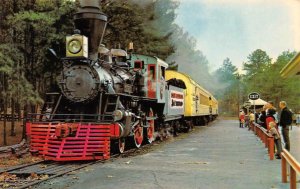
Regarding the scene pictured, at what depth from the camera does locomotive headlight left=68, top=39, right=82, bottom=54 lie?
11.4 metres

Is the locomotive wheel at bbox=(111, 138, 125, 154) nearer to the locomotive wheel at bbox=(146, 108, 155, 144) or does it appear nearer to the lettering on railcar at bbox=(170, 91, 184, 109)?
Answer: the locomotive wheel at bbox=(146, 108, 155, 144)

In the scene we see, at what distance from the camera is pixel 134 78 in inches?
563

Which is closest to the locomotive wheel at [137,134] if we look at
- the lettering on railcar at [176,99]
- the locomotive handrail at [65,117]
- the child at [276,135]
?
the locomotive handrail at [65,117]

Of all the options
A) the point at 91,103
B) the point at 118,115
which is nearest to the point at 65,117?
the point at 91,103

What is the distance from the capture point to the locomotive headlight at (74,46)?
11.4 meters

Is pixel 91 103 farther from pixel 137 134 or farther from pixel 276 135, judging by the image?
pixel 276 135

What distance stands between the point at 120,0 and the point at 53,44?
4.82 m

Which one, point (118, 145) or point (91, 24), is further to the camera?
point (118, 145)

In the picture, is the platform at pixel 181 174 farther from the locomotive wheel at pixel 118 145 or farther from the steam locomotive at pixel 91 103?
the locomotive wheel at pixel 118 145

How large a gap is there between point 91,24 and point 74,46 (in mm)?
858

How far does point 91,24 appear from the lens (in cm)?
1184

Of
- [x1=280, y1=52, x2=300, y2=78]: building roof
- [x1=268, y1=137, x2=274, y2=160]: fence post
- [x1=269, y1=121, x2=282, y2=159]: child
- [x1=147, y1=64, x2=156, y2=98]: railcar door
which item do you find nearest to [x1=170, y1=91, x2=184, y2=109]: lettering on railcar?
[x1=147, y1=64, x2=156, y2=98]: railcar door

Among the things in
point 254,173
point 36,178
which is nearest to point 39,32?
point 36,178

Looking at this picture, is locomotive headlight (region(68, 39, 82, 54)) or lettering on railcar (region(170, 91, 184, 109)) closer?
locomotive headlight (region(68, 39, 82, 54))
